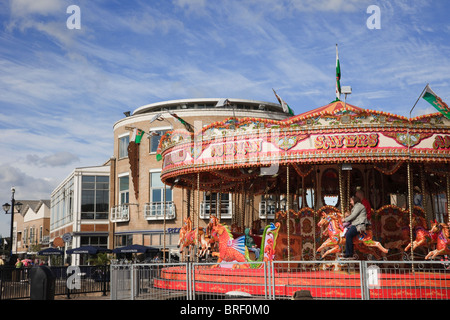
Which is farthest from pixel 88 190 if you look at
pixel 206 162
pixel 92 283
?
pixel 206 162

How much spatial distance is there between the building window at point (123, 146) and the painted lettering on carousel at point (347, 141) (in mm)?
30936

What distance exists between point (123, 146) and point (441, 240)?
3341cm

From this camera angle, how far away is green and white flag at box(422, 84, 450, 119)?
15922 mm

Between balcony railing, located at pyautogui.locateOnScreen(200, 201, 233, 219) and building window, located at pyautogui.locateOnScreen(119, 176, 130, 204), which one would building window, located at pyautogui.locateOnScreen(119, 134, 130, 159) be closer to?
building window, located at pyautogui.locateOnScreen(119, 176, 130, 204)

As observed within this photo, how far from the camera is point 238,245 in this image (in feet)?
59.8

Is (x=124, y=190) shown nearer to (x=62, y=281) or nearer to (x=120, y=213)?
(x=120, y=213)

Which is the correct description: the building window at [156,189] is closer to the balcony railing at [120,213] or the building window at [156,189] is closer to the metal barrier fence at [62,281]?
the balcony railing at [120,213]

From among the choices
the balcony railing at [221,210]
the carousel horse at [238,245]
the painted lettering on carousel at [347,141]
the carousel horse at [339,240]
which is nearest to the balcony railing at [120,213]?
the balcony railing at [221,210]

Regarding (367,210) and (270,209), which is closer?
(367,210)

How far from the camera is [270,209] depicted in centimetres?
4294

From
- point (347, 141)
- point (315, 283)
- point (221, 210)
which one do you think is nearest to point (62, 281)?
point (315, 283)

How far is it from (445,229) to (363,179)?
11.4 feet

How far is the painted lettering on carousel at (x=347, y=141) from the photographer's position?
16078 millimetres

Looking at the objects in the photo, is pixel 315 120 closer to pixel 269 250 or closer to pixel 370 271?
pixel 269 250
